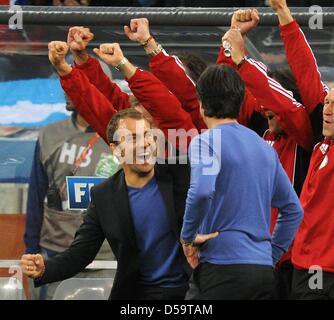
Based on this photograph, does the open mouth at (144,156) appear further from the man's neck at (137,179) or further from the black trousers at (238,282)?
the black trousers at (238,282)

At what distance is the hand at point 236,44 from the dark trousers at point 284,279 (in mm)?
905

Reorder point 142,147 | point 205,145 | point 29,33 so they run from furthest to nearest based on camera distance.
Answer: point 29,33 < point 142,147 < point 205,145

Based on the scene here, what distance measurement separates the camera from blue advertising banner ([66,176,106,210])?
549cm

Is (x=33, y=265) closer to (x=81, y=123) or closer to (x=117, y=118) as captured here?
(x=117, y=118)

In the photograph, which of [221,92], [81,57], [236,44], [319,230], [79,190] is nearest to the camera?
[221,92]

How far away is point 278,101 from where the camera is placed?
15.5ft

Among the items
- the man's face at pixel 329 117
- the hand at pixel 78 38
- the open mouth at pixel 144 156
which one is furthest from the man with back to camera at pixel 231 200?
the hand at pixel 78 38

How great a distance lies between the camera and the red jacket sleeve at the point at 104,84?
17.0 ft

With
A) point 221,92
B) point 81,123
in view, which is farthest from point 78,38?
point 221,92

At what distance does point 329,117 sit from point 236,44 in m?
0.53
